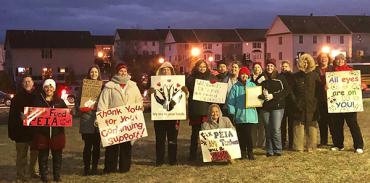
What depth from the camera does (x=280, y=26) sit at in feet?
267

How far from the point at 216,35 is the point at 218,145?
3495 inches

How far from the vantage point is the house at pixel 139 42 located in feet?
346

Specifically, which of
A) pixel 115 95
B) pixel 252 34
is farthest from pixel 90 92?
pixel 252 34

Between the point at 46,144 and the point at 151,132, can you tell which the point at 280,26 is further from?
the point at 46,144

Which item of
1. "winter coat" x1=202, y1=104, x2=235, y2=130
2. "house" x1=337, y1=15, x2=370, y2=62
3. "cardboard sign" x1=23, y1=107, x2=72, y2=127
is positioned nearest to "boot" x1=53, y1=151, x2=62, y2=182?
"cardboard sign" x1=23, y1=107, x2=72, y2=127

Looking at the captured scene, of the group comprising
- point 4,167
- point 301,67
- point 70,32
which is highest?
point 70,32

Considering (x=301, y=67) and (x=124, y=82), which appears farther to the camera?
(x=301, y=67)

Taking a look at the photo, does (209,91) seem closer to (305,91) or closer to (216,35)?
(305,91)

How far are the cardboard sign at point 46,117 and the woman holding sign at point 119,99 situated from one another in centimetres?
66

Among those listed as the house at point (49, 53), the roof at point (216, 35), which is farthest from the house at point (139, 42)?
the house at point (49, 53)

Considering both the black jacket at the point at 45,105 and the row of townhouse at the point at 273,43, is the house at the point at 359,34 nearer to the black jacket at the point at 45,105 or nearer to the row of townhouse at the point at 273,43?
the row of townhouse at the point at 273,43

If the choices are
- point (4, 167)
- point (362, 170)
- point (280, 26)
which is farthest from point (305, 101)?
point (280, 26)

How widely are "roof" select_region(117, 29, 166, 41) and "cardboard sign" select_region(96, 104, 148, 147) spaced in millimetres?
96896

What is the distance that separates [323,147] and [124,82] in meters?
5.24
